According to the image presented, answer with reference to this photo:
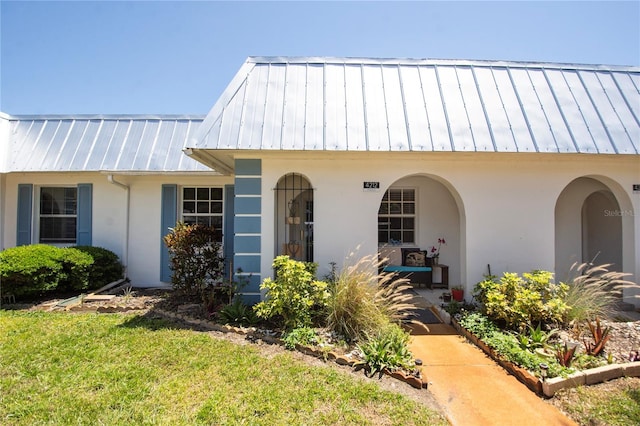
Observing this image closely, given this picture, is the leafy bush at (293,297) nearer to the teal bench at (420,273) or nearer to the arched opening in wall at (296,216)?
the arched opening in wall at (296,216)

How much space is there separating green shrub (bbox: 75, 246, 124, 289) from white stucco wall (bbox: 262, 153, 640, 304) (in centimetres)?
482

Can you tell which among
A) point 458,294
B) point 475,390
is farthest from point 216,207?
Answer: point 475,390

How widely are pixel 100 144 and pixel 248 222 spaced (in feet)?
20.2

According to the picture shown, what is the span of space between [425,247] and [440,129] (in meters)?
3.78

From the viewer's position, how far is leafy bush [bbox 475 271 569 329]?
512 cm

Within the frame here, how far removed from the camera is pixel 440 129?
6.23 m

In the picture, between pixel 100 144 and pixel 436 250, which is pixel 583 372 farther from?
pixel 100 144

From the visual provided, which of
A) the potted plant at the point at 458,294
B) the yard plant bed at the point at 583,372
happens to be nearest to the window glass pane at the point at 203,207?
the potted plant at the point at 458,294

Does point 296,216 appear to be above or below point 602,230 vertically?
above

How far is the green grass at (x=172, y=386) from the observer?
3.18m

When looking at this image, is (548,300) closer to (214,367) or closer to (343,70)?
(214,367)

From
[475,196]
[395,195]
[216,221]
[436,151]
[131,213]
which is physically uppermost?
[436,151]

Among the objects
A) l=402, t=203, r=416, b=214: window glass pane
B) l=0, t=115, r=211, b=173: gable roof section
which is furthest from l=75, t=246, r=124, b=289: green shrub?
l=402, t=203, r=416, b=214: window glass pane

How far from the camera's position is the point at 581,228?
853cm
